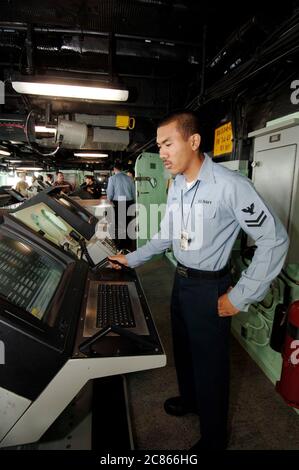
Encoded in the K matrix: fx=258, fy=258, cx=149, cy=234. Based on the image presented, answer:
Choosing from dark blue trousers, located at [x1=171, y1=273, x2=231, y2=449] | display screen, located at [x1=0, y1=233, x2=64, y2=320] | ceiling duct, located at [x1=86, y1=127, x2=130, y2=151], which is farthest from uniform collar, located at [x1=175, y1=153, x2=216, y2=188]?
ceiling duct, located at [x1=86, y1=127, x2=130, y2=151]

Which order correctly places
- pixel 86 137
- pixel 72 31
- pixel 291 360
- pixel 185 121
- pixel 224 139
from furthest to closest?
1. pixel 86 137
2. pixel 224 139
3. pixel 72 31
4. pixel 291 360
5. pixel 185 121

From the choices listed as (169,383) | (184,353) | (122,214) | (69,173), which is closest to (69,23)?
(184,353)

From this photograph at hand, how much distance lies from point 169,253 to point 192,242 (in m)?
3.51

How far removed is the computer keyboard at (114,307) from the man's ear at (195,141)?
30.0 inches

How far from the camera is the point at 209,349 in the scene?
1.18 metres

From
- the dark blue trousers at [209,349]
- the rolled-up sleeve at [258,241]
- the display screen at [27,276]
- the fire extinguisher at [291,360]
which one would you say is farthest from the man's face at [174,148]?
the fire extinguisher at [291,360]

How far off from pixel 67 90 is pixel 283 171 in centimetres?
202

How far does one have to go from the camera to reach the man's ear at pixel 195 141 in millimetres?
1168

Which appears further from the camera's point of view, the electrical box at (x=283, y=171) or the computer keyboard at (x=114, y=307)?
the electrical box at (x=283, y=171)

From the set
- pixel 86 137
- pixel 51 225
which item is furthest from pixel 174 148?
pixel 86 137

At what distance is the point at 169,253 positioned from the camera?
15.4ft

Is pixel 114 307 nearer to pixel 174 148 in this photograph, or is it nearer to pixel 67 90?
pixel 174 148

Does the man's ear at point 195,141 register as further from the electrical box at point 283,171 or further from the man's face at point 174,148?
the electrical box at point 283,171
